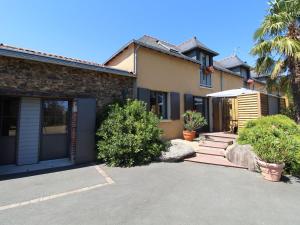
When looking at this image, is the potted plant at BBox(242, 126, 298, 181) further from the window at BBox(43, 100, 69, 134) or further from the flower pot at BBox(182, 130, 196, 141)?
the window at BBox(43, 100, 69, 134)

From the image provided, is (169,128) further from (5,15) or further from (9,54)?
(5,15)

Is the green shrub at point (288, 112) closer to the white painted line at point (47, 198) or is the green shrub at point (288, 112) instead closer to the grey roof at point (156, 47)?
the grey roof at point (156, 47)

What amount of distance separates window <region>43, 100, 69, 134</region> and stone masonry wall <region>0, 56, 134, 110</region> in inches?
30.8

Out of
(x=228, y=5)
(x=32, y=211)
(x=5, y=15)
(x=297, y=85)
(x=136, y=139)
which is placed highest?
(x=228, y=5)

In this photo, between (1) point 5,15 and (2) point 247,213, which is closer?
(2) point 247,213

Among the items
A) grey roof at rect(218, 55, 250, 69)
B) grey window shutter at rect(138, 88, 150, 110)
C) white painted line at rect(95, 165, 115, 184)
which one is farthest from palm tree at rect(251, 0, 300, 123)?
white painted line at rect(95, 165, 115, 184)

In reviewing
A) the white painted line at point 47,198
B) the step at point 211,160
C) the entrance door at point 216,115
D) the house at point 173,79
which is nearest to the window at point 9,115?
the white painted line at point 47,198

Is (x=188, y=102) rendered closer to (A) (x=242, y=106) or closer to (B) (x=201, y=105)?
(B) (x=201, y=105)

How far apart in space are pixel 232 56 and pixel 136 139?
1596 cm

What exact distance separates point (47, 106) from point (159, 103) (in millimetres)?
5715

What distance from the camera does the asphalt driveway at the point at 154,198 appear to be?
3.33m

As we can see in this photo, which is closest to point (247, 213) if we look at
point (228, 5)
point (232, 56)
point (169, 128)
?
point (169, 128)

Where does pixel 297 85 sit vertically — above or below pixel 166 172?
above

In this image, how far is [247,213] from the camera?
3.54 metres
